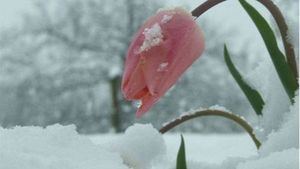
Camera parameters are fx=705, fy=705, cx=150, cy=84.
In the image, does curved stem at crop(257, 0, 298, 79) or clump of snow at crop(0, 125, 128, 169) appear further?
curved stem at crop(257, 0, 298, 79)

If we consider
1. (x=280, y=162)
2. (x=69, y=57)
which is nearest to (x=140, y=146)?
(x=280, y=162)

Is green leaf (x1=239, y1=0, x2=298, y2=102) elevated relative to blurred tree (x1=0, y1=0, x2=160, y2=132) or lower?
elevated

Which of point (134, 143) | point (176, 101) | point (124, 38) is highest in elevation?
point (134, 143)

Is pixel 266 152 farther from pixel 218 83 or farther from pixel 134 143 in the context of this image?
pixel 218 83

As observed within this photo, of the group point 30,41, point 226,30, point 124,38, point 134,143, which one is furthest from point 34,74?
point 134,143

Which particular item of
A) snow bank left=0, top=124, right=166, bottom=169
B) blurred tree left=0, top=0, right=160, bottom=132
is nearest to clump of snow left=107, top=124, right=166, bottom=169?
snow bank left=0, top=124, right=166, bottom=169

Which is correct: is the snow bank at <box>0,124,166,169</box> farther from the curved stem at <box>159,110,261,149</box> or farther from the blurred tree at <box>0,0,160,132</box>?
the blurred tree at <box>0,0,160,132</box>
